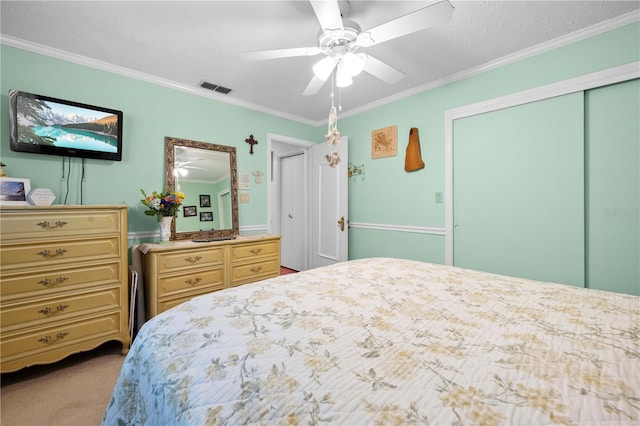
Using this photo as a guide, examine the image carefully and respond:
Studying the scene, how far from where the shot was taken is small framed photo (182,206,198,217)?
9.31 feet

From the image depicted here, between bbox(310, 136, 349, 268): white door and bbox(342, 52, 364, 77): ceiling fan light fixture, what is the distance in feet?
5.72

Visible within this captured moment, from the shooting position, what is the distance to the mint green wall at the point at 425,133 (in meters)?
2.00

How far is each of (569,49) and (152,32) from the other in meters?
3.15

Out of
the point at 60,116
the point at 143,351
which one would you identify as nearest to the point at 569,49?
the point at 143,351

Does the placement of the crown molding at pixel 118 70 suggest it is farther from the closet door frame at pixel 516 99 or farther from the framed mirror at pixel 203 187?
the closet door frame at pixel 516 99

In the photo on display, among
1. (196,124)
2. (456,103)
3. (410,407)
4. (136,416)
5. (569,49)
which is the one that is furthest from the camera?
(196,124)

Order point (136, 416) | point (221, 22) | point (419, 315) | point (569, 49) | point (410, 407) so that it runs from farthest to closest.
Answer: point (569, 49)
point (221, 22)
point (419, 315)
point (136, 416)
point (410, 407)

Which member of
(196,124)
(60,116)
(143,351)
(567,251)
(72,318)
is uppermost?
(196,124)

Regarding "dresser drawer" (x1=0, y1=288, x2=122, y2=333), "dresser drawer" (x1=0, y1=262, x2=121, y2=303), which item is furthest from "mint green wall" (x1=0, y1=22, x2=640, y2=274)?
"dresser drawer" (x1=0, y1=288, x2=122, y2=333)

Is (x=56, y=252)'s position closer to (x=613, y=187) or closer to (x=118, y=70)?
(x=118, y=70)

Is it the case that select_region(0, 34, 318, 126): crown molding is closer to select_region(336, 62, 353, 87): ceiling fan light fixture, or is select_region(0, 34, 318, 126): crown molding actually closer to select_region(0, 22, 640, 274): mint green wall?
select_region(0, 22, 640, 274): mint green wall

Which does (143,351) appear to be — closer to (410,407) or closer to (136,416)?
(136,416)

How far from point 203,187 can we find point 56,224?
130 cm

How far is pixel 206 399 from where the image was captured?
2.07ft
